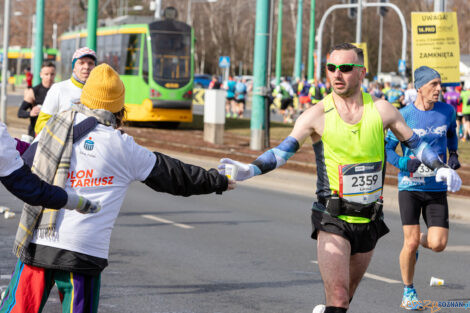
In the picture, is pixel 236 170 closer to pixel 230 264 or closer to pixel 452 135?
pixel 452 135

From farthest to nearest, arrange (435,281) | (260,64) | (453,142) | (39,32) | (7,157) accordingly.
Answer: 1. (39,32)
2. (260,64)
3. (435,281)
4. (453,142)
5. (7,157)

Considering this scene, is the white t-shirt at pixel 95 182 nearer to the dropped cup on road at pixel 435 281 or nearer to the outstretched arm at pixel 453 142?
the outstretched arm at pixel 453 142

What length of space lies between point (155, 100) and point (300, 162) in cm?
990

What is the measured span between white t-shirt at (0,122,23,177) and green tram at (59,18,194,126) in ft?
80.6

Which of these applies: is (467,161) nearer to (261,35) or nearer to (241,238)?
(261,35)

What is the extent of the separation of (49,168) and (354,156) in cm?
194

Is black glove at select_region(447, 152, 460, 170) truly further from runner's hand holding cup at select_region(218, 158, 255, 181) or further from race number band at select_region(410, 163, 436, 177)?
runner's hand holding cup at select_region(218, 158, 255, 181)

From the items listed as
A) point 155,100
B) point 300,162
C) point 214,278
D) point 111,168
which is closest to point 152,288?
point 214,278

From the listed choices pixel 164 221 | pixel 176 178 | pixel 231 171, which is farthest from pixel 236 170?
pixel 164 221

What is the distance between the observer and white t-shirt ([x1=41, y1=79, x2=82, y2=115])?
25.8ft

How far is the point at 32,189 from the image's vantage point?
377 cm

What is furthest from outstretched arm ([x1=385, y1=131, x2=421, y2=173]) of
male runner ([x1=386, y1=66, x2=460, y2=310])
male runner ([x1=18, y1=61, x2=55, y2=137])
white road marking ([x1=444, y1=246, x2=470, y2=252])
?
male runner ([x1=18, y1=61, x2=55, y2=137])

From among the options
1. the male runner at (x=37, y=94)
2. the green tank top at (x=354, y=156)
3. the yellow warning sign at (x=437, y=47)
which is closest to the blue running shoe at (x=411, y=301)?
the green tank top at (x=354, y=156)

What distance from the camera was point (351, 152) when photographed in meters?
A: 5.34
